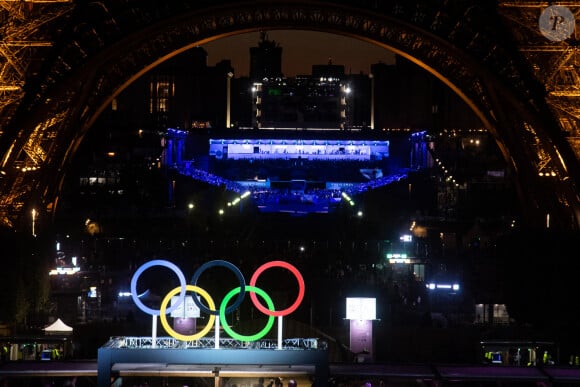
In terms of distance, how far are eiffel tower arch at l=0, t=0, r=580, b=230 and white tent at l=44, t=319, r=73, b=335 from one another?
9002mm

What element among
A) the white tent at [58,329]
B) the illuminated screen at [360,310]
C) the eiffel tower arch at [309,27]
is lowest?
the white tent at [58,329]

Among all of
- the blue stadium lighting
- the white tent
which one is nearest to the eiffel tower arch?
the blue stadium lighting

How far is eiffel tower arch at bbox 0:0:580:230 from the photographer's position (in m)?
42.0

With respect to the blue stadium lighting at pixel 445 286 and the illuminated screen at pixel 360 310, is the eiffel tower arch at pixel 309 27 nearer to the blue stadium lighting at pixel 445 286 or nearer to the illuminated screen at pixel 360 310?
the blue stadium lighting at pixel 445 286

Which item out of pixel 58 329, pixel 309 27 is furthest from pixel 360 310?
pixel 309 27

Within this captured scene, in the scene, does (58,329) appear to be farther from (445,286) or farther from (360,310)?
(445,286)

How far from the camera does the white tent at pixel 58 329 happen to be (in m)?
34.2

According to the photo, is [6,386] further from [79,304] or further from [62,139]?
[62,139]

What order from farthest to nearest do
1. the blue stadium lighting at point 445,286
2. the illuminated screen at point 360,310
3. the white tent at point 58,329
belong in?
the blue stadium lighting at point 445,286
the white tent at point 58,329
the illuminated screen at point 360,310

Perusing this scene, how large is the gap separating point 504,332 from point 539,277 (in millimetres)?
7681

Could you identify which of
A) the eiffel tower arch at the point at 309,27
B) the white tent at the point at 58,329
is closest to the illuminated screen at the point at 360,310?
the white tent at the point at 58,329

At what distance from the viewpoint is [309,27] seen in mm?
49969

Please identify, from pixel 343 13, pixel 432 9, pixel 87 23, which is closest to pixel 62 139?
pixel 87 23

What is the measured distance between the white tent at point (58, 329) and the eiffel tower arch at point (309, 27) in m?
9.00
